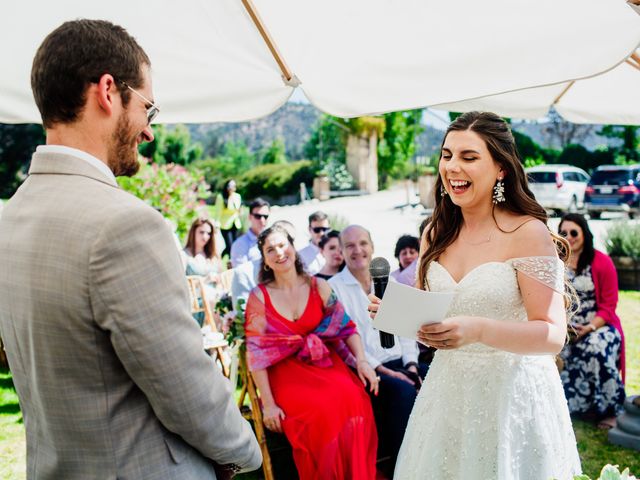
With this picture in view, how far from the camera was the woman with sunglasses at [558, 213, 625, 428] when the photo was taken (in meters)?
4.95

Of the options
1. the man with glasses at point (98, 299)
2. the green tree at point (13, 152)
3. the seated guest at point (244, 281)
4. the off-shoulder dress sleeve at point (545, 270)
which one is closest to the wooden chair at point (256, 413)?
the seated guest at point (244, 281)

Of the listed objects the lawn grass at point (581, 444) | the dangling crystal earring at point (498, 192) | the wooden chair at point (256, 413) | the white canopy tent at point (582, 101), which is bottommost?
the lawn grass at point (581, 444)

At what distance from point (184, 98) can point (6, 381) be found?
13.9 ft

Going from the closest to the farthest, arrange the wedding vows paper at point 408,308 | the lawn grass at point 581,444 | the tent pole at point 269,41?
the wedding vows paper at point 408,308 → the tent pole at point 269,41 → the lawn grass at point 581,444

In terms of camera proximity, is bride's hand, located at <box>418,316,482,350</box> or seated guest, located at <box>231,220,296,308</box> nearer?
bride's hand, located at <box>418,316,482,350</box>

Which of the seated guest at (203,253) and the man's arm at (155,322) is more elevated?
the man's arm at (155,322)

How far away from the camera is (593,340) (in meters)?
5.01

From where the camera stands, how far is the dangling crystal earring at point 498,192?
7.75ft

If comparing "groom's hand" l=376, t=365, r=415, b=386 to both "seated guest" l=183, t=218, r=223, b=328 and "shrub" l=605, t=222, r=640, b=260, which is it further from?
"shrub" l=605, t=222, r=640, b=260

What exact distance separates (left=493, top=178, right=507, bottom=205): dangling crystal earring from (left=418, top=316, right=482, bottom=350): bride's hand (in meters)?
0.54

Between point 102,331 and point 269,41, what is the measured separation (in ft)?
6.78

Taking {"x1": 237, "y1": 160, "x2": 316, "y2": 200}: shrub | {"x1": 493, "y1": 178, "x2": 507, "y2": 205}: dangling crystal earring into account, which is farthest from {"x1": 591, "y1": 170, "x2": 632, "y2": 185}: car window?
{"x1": 237, "y1": 160, "x2": 316, "y2": 200}: shrub

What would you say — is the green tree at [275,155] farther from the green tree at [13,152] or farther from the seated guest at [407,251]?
the seated guest at [407,251]

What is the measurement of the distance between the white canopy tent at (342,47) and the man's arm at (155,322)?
172 cm
